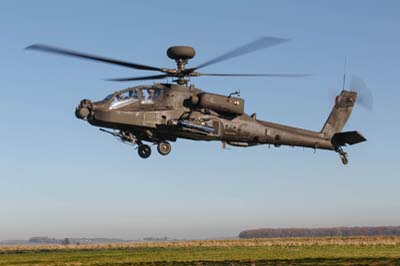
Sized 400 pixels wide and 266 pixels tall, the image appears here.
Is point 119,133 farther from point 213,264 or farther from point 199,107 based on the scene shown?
point 213,264

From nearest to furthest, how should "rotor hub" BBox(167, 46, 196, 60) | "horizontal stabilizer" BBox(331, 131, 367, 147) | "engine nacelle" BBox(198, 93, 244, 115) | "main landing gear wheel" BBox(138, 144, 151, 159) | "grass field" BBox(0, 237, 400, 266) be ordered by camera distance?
1. "grass field" BBox(0, 237, 400, 266)
2. "rotor hub" BBox(167, 46, 196, 60)
3. "engine nacelle" BBox(198, 93, 244, 115)
4. "main landing gear wheel" BBox(138, 144, 151, 159)
5. "horizontal stabilizer" BBox(331, 131, 367, 147)

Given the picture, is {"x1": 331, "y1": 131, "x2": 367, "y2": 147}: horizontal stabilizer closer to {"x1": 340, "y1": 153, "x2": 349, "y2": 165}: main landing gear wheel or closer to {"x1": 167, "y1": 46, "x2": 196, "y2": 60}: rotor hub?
{"x1": 340, "y1": 153, "x2": 349, "y2": 165}: main landing gear wheel

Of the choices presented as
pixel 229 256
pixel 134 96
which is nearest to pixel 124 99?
pixel 134 96

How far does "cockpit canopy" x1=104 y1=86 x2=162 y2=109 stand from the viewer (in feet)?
110

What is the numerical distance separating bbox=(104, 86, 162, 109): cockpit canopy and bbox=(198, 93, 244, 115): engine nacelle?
2.77 meters

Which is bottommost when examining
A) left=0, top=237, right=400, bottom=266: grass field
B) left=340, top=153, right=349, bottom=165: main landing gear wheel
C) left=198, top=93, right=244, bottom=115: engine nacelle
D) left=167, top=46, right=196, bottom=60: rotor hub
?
left=0, top=237, right=400, bottom=266: grass field

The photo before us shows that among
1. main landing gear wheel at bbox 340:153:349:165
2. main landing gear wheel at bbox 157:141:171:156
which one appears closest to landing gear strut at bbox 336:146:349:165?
main landing gear wheel at bbox 340:153:349:165

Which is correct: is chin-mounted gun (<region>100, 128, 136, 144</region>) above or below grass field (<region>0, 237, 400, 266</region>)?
above

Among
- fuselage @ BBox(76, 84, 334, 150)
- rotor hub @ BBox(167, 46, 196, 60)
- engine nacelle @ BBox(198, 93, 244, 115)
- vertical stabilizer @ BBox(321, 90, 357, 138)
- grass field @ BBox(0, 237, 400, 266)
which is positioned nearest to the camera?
grass field @ BBox(0, 237, 400, 266)

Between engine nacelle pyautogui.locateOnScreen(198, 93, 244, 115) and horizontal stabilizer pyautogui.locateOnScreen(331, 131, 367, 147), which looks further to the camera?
horizontal stabilizer pyautogui.locateOnScreen(331, 131, 367, 147)

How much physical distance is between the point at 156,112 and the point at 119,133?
2.57m

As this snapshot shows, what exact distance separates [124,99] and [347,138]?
53.3ft

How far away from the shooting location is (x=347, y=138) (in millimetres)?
39750

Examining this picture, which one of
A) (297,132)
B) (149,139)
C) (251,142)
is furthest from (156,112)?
(297,132)
